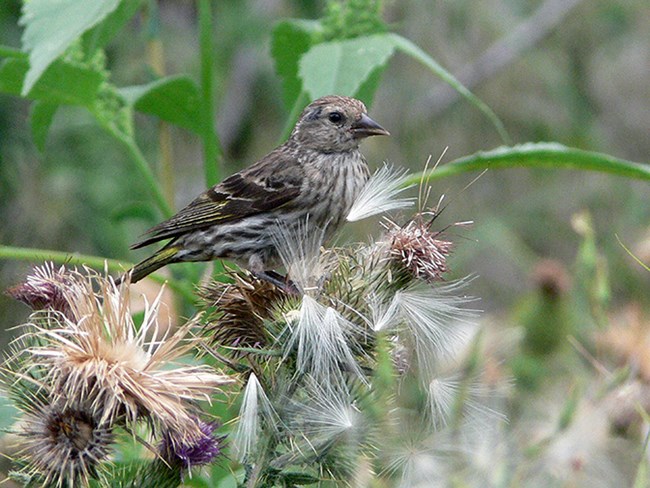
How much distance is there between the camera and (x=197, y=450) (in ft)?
7.51

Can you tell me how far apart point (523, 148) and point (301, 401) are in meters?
1.37

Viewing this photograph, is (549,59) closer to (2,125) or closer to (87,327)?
(2,125)

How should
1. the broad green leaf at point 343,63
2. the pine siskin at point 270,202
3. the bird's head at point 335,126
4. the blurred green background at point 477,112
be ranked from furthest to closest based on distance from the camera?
the blurred green background at point 477,112 → the bird's head at point 335,126 → the pine siskin at point 270,202 → the broad green leaf at point 343,63

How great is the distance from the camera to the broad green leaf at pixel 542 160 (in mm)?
3254

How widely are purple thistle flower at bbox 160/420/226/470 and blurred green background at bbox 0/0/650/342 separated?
15.8 ft

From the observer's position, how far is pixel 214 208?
3.81m

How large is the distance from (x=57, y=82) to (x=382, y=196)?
45.0 inches

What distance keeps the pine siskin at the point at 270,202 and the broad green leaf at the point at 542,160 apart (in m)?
0.42

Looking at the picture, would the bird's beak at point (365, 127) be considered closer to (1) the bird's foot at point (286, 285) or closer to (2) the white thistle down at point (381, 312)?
(1) the bird's foot at point (286, 285)

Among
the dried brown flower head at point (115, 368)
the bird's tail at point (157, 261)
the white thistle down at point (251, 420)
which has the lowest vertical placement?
the bird's tail at point (157, 261)

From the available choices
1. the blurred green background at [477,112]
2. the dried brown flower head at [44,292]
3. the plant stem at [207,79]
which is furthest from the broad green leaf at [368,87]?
the blurred green background at [477,112]

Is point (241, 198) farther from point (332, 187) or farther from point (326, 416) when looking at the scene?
point (326, 416)

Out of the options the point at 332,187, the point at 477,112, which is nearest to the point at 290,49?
the point at 332,187

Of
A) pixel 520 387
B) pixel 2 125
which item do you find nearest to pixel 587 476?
pixel 520 387
